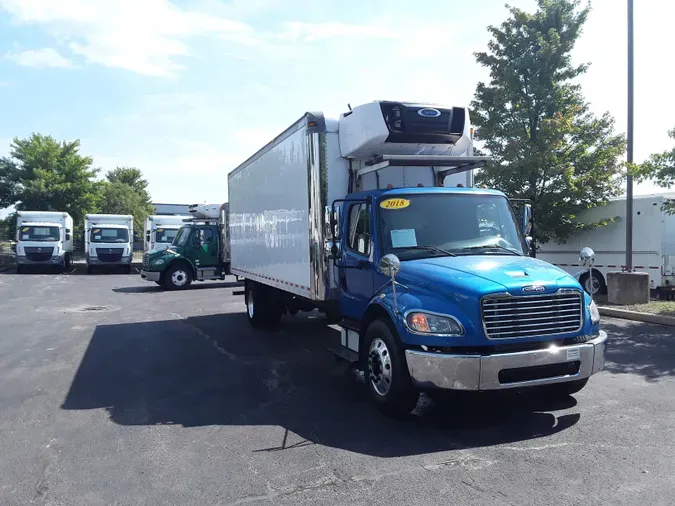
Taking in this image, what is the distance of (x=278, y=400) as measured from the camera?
6504 mm

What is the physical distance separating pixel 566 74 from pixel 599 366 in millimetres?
13186

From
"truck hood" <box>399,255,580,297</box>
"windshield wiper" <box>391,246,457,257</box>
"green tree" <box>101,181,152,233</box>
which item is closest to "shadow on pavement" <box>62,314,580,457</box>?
"truck hood" <box>399,255,580,297</box>

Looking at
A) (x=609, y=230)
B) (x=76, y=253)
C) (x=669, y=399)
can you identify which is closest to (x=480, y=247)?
(x=669, y=399)

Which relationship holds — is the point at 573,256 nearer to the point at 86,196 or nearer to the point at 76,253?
the point at 86,196

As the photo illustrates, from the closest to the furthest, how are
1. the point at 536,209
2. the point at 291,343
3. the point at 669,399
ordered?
the point at 669,399 < the point at 291,343 < the point at 536,209

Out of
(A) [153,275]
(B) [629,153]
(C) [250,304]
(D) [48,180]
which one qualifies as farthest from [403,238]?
(D) [48,180]

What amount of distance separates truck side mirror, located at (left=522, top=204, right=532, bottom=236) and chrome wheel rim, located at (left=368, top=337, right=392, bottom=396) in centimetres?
235

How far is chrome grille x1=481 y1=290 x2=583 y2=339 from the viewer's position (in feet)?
17.0

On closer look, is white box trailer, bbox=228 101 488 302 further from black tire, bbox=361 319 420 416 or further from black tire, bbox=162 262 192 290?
black tire, bbox=162 262 192 290

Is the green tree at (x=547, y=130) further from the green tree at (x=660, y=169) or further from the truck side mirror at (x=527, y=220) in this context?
the truck side mirror at (x=527, y=220)

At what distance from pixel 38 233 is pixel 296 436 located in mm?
30080

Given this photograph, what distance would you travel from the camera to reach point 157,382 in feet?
24.3

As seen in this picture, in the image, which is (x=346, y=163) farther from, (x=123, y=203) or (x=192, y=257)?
(x=123, y=203)

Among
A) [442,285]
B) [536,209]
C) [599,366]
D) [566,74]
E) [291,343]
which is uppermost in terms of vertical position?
[566,74]
